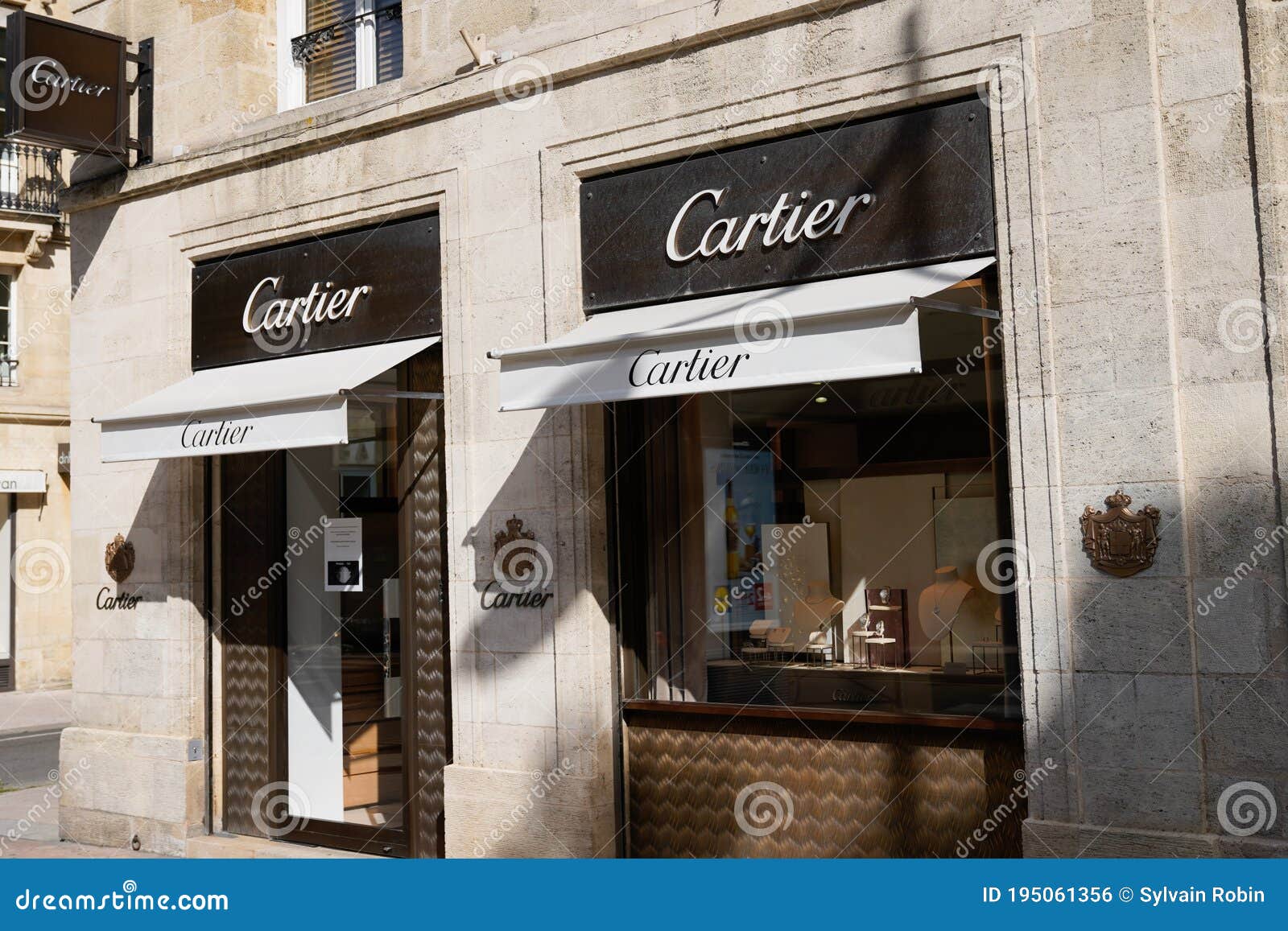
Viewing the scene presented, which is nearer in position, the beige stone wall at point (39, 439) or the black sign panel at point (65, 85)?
the black sign panel at point (65, 85)

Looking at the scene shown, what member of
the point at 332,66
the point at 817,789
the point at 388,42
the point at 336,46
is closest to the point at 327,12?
the point at 336,46

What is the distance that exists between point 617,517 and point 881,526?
161 cm

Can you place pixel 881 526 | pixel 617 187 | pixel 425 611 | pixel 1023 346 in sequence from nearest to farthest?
pixel 1023 346, pixel 881 526, pixel 617 187, pixel 425 611

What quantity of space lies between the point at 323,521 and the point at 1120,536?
5.83 meters

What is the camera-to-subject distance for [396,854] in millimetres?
8781

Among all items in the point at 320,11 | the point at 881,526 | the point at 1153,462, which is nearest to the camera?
the point at 1153,462

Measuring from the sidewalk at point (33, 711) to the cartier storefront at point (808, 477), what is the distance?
12.4 meters

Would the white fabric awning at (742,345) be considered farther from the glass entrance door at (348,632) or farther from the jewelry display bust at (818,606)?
Answer: the glass entrance door at (348,632)

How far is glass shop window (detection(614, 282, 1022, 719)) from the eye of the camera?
6.82 metres

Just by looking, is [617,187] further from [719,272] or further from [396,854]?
[396,854]

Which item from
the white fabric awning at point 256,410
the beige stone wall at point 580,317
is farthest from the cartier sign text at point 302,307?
the beige stone wall at point 580,317

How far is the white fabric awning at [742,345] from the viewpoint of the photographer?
600 centimetres

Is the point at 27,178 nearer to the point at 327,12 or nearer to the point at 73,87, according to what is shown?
the point at 73,87

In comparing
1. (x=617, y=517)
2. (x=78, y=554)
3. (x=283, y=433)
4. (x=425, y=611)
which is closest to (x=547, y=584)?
(x=617, y=517)
